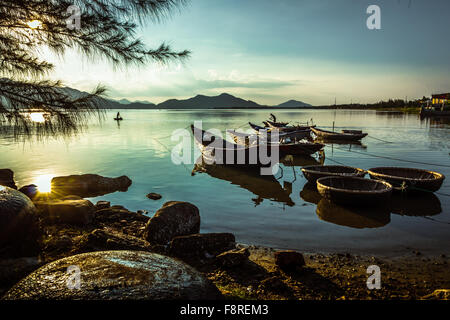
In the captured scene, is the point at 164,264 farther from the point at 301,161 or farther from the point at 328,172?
the point at 301,161

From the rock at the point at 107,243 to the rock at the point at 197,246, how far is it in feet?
2.16

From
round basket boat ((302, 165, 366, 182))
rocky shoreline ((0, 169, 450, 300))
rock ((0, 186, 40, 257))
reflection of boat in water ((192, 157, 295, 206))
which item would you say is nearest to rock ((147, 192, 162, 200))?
rocky shoreline ((0, 169, 450, 300))

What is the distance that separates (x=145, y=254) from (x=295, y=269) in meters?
3.16

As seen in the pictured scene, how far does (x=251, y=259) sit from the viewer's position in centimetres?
595

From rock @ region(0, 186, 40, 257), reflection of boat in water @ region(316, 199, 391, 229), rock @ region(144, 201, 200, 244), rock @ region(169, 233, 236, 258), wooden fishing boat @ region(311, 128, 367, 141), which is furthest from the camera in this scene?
wooden fishing boat @ region(311, 128, 367, 141)

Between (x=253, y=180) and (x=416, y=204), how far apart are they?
7057 mm

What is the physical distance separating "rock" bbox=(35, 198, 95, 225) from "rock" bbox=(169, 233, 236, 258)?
9.43 ft

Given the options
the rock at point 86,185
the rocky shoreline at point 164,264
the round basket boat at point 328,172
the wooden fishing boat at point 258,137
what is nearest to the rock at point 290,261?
the rocky shoreline at point 164,264

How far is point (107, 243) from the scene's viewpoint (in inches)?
210

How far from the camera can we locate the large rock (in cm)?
275

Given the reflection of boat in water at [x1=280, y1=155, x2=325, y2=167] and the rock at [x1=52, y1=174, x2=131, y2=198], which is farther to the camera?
the reflection of boat in water at [x1=280, y1=155, x2=325, y2=167]

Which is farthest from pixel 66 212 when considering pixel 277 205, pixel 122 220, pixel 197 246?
pixel 277 205

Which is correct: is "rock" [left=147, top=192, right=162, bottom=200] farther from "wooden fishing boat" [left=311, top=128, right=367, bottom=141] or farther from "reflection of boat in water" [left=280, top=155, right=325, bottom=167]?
"wooden fishing boat" [left=311, top=128, right=367, bottom=141]

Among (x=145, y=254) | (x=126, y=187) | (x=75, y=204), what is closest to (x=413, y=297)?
(x=145, y=254)
